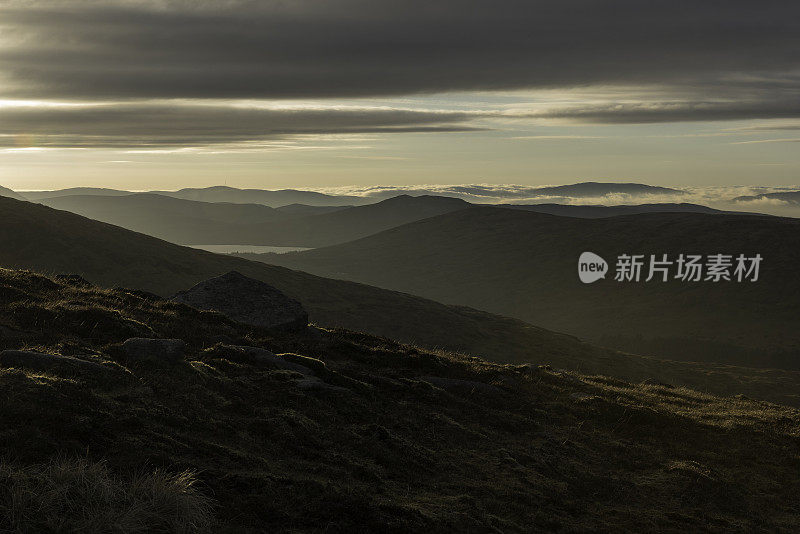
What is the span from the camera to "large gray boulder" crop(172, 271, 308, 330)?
2614 cm

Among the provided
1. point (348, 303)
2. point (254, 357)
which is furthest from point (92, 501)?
point (348, 303)

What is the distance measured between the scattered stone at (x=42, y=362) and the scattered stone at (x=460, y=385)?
1136 centimetres

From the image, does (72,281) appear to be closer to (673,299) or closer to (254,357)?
(254,357)

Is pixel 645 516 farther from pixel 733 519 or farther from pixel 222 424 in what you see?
pixel 222 424

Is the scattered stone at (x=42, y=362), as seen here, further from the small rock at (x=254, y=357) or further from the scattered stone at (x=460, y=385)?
the scattered stone at (x=460, y=385)

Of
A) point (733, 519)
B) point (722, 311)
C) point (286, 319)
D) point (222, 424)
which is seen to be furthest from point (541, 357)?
point (722, 311)

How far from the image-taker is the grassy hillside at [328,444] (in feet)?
31.9

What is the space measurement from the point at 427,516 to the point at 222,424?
4779mm

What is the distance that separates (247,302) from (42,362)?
13971 millimetres

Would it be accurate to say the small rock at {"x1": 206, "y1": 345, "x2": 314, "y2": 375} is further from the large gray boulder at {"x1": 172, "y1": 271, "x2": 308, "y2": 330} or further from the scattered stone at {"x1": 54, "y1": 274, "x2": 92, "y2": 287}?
the scattered stone at {"x1": 54, "y1": 274, "x2": 92, "y2": 287}

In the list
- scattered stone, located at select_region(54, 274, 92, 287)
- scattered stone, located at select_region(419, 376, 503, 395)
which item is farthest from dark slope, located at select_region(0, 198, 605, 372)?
scattered stone, located at select_region(54, 274, 92, 287)

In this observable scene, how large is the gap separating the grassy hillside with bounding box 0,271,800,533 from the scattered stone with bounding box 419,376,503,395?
82mm

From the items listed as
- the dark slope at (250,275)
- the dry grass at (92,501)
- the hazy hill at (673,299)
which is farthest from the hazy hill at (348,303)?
the dry grass at (92,501)

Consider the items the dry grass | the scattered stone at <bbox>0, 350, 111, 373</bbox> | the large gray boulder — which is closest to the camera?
the dry grass
